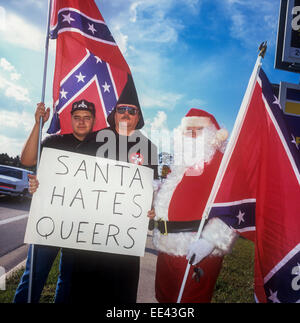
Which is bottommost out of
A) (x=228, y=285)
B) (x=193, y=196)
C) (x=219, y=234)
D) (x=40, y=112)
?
(x=228, y=285)

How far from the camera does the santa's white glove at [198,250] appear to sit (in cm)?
206

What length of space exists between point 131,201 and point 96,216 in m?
0.34

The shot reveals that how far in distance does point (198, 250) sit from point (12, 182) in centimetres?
1237

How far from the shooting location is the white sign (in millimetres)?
2145

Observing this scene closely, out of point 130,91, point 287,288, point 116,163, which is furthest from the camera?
point 130,91

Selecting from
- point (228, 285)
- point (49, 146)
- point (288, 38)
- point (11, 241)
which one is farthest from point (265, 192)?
point (11, 241)

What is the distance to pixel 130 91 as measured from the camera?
2.79 meters

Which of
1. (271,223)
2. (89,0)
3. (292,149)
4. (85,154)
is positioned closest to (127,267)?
(85,154)

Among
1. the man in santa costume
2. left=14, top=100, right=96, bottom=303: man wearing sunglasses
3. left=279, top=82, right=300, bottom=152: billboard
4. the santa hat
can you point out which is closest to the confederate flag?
the man in santa costume

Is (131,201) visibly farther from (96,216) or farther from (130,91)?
(130,91)

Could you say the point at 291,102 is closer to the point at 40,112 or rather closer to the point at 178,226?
the point at 178,226

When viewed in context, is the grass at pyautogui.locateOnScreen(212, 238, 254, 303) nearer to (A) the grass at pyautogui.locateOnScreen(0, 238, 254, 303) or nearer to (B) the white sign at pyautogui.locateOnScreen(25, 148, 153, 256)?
(A) the grass at pyautogui.locateOnScreen(0, 238, 254, 303)

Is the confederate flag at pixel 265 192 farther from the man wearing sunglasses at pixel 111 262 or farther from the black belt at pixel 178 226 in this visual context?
the man wearing sunglasses at pixel 111 262

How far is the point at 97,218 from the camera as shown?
220cm
